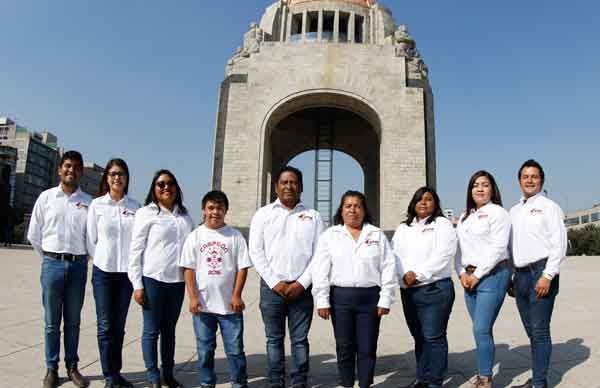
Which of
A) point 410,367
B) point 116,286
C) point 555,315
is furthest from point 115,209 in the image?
point 555,315

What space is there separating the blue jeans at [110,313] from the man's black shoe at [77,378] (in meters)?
0.20

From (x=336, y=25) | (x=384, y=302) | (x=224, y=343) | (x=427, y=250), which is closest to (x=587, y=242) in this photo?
(x=336, y=25)

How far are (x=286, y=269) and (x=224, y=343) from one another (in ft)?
2.50

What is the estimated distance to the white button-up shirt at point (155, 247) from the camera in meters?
3.58

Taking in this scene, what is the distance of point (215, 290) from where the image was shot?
350 centimetres

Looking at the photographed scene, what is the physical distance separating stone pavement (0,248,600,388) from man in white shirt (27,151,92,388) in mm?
264

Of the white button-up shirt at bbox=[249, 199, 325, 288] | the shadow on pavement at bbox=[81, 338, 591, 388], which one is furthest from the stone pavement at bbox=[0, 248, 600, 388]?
the white button-up shirt at bbox=[249, 199, 325, 288]

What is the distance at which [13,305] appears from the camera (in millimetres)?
6906

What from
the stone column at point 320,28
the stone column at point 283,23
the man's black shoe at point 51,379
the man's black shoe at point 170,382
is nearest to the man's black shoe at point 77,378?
the man's black shoe at point 51,379

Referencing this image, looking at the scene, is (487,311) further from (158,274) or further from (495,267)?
(158,274)

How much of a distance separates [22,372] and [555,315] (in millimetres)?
6924

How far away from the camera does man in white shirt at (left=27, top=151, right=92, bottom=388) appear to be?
3656mm

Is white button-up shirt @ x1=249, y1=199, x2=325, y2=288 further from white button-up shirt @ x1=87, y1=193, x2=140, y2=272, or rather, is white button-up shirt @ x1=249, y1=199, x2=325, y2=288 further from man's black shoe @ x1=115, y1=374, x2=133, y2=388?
man's black shoe @ x1=115, y1=374, x2=133, y2=388

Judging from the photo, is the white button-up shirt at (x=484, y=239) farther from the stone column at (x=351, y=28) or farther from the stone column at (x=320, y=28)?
the stone column at (x=351, y=28)
